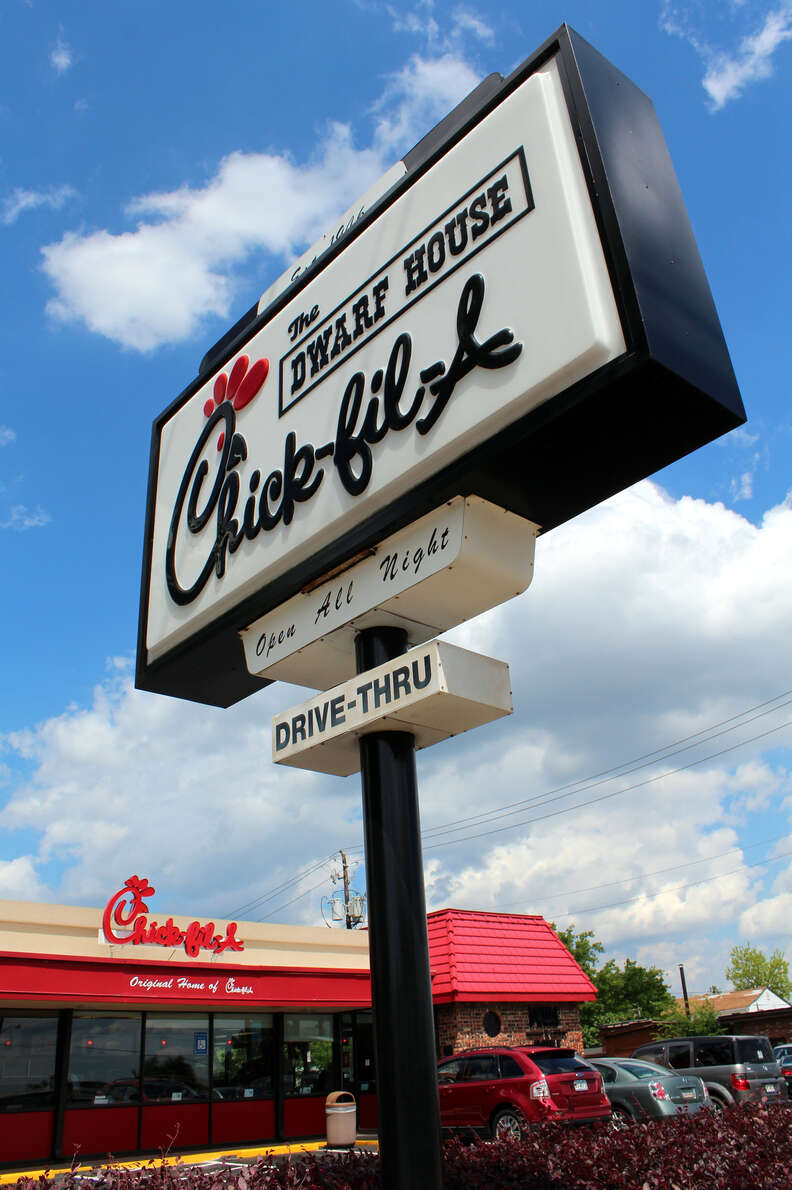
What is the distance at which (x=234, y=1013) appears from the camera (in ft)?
58.5

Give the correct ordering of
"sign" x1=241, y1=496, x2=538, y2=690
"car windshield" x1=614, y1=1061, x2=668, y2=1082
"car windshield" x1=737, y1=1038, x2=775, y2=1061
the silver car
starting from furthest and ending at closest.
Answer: "car windshield" x1=737, y1=1038, x2=775, y2=1061, "car windshield" x1=614, y1=1061, x2=668, y2=1082, the silver car, "sign" x1=241, y1=496, x2=538, y2=690

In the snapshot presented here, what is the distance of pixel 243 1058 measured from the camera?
1770 cm

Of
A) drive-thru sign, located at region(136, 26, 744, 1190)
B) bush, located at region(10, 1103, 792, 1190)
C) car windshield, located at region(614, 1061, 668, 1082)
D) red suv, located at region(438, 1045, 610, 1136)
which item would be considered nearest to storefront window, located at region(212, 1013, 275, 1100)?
red suv, located at region(438, 1045, 610, 1136)

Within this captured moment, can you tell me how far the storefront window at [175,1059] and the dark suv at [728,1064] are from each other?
341 inches

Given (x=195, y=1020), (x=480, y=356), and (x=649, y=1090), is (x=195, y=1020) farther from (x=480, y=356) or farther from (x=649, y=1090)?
(x=480, y=356)

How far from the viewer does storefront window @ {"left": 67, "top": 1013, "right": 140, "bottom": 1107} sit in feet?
50.4

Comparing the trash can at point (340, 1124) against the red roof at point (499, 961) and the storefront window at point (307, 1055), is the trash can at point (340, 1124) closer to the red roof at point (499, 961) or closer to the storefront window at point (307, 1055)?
the storefront window at point (307, 1055)

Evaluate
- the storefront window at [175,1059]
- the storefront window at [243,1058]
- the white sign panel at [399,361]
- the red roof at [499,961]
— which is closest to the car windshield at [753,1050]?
Answer: the red roof at [499,961]

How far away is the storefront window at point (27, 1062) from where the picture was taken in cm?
1457

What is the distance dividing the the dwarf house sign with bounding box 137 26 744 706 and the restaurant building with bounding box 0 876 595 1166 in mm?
9118

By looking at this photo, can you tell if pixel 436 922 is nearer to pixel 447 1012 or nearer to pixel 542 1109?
pixel 447 1012

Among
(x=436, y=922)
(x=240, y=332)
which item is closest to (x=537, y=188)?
(x=240, y=332)

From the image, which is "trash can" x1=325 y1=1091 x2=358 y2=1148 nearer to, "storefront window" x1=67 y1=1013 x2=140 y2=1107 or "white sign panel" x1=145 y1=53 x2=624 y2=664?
"storefront window" x1=67 y1=1013 x2=140 y2=1107

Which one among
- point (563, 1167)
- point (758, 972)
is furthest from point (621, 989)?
point (563, 1167)
